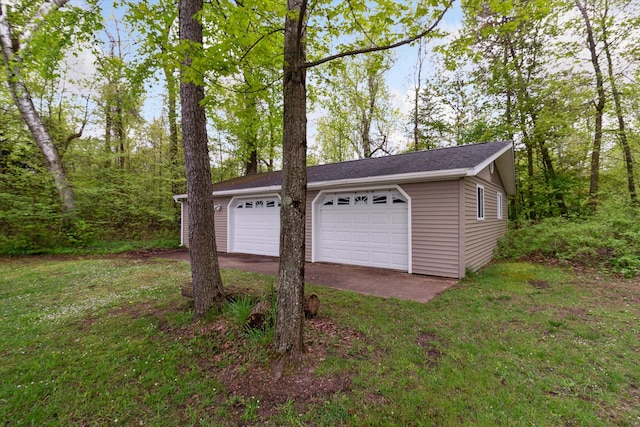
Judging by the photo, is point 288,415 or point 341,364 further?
point 341,364

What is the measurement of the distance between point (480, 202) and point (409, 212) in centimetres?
240

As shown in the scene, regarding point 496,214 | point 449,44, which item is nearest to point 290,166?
point 449,44

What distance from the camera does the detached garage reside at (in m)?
6.08

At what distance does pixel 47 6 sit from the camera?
8.14 m

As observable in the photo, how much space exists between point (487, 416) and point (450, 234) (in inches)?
179

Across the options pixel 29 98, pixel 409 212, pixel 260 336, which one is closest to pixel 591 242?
pixel 409 212

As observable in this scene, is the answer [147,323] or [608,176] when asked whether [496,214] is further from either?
[147,323]

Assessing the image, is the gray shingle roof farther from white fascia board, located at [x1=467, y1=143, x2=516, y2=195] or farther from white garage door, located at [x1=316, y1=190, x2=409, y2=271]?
white garage door, located at [x1=316, y1=190, x2=409, y2=271]

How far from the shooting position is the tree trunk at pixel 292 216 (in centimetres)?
263

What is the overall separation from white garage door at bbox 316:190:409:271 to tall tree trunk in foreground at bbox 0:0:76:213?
9.26 metres

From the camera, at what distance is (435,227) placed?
6.24 meters

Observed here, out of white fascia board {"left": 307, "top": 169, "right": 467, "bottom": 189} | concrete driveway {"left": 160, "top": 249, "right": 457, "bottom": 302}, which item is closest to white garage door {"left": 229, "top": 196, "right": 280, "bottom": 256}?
concrete driveway {"left": 160, "top": 249, "right": 457, "bottom": 302}

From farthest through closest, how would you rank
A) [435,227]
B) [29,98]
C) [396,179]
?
[29,98]
[396,179]
[435,227]

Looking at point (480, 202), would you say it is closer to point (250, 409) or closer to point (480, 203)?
point (480, 203)
